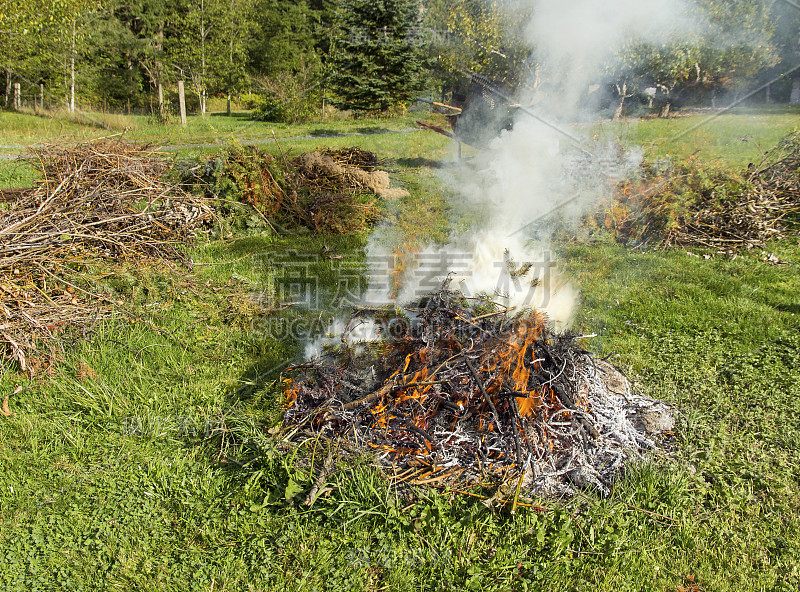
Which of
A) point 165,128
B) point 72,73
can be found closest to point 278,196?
point 165,128

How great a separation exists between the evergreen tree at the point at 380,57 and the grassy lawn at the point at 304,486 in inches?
643

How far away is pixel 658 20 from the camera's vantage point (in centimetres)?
703

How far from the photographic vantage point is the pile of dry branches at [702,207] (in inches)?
265

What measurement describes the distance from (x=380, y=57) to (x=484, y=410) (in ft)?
61.6

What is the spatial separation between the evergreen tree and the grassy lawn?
1634 cm

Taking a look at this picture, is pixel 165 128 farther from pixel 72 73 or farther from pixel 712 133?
pixel 712 133

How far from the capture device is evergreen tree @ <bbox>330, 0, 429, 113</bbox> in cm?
1792

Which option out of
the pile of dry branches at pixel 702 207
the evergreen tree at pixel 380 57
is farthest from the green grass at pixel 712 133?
the evergreen tree at pixel 380 57

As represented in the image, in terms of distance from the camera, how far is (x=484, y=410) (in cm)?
325

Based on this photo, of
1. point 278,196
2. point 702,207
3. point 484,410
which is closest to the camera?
point 484,410

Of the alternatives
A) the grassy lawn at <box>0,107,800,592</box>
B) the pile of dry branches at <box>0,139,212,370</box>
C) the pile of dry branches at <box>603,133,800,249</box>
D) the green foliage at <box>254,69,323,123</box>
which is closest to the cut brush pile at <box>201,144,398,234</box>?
the pile of dry branches at <box>0,139,212,370</box>

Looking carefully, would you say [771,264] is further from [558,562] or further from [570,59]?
[558,562]

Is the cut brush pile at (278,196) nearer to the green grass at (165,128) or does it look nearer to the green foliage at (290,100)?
the green grass at (165,128)

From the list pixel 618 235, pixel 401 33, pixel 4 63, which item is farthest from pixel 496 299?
pixel 4 63
